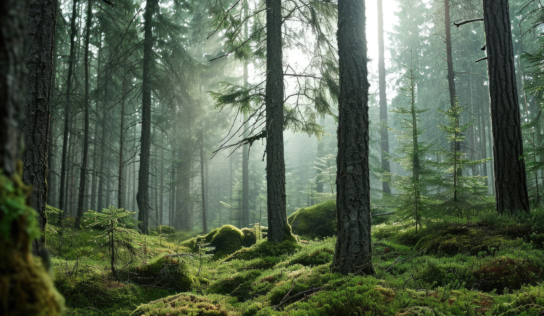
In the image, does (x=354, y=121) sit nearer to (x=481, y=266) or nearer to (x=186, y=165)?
(x=481, y=266)

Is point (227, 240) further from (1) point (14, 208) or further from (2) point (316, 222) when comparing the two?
(1) point (14, 208)

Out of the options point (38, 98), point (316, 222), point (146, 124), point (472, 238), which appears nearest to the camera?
point (38, 98)

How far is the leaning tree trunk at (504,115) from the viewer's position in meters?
6.10

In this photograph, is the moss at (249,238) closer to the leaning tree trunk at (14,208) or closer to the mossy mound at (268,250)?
the mossy mound at (268,250)

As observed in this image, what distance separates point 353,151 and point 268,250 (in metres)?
4.03

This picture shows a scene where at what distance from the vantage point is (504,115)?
636 cm

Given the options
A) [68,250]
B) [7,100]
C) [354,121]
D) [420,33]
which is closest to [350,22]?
[354,121]

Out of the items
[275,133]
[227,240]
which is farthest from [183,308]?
[227,240]

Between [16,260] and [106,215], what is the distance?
169 inches

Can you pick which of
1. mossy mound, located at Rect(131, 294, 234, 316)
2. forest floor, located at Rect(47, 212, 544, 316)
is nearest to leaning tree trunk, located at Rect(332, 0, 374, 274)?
forest floor, located at Rect(47, 212, 544, 316)

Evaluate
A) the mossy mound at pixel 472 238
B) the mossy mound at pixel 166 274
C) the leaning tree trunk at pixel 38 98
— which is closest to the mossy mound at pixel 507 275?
the mossy mound at pixel 472 238

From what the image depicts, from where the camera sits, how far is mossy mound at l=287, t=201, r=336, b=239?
10.8 metres

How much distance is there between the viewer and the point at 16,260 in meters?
0.99

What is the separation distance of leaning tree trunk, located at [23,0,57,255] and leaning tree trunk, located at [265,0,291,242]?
16.3 feet
